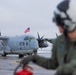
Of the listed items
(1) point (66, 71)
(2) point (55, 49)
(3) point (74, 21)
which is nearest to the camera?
(1) point (66, 71)

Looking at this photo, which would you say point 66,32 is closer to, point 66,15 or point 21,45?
point 66,15

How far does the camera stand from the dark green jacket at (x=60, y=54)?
2238 millimetres

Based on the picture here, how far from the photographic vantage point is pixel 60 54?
2352mm

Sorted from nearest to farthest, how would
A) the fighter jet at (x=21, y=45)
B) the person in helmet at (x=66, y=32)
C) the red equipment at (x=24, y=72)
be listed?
the person in helmet at (x=66, y=32)
the red equipment at (x=24, y=72)
the fighter jet at (x=21, y=45)

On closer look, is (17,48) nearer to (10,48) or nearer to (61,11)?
(10,48)

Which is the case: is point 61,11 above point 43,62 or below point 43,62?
above

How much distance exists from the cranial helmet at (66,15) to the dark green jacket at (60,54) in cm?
12

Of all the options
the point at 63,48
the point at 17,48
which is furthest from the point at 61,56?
the point at 17,48

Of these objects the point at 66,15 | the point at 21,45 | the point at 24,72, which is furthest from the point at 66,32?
the point at 21,45

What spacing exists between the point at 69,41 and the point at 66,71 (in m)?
0.31

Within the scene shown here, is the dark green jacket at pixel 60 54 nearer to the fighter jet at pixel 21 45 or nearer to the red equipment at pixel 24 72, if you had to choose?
the red equipment at pixel 24 72

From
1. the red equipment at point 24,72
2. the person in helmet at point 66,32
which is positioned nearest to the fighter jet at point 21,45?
the red equipment at point 24,72

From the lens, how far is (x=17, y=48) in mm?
43312

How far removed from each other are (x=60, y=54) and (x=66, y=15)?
11.3 inches
